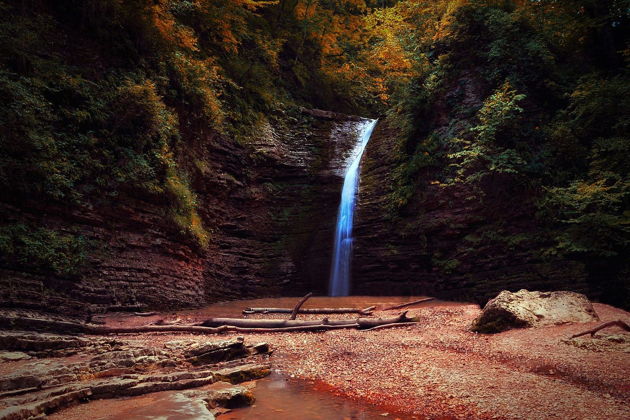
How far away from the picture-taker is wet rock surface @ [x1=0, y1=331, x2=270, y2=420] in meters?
3.78

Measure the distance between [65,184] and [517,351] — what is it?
36.1 ft

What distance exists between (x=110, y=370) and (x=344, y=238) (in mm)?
12127

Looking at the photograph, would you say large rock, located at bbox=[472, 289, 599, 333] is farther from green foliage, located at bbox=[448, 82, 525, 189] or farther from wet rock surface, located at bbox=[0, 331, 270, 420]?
green foliage, located at bbox=[448, 82, 525, 189]

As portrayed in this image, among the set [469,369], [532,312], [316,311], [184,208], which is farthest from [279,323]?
[532,312]

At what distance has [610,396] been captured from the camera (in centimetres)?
436

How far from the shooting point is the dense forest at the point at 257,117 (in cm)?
891

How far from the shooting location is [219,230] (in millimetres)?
15031

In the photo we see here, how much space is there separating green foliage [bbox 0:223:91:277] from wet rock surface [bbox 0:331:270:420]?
272 centimetres

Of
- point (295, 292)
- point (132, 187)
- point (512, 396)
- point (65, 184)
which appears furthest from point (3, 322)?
point (295, 292)

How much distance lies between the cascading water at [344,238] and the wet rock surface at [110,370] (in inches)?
354

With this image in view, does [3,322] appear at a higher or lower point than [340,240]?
lower

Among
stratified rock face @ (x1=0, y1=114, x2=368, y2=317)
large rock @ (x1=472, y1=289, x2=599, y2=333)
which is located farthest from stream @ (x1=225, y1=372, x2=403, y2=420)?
stratified rock face @ (x1=0, y1=114, x2=368, y2=317)

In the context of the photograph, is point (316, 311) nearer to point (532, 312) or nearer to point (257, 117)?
point (532, 312)

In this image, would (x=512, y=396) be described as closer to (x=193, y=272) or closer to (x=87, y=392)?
(x=87, y=392)
